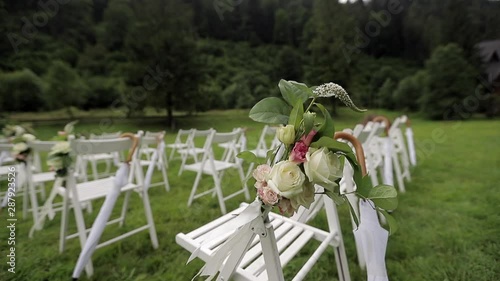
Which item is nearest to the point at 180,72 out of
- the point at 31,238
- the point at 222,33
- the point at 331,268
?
the point at 222,33

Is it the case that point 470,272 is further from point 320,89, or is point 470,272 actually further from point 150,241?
point 150,241

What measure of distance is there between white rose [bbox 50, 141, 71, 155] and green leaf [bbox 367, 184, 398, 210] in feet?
5.36

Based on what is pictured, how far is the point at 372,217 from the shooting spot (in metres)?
0.73

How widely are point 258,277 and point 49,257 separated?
1661 millimetres

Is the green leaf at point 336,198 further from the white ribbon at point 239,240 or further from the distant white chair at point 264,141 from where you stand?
the distant white chair at point 264,141

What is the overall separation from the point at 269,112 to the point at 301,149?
127 mm

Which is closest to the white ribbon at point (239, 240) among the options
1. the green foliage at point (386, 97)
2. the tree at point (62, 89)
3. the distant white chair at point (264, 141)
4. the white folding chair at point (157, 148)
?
the white folding chair at point (157, 148)

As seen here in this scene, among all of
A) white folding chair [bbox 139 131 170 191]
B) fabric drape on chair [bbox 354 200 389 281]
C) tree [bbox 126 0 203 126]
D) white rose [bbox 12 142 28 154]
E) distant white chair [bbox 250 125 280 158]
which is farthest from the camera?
tree [bbox 126 0 203 126]

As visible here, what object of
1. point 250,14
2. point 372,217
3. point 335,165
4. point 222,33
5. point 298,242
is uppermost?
point 250,14

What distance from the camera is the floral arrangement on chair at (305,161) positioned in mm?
513

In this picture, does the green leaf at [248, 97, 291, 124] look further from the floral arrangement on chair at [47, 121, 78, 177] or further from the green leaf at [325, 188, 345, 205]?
the floral arrangement on chair at [47, 121, 78, 177]

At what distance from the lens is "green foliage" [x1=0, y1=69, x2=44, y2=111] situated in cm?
1046

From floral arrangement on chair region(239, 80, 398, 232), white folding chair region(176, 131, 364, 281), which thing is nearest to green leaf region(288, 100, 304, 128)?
floral arrangement on chair region(239, 80, 398, 232)

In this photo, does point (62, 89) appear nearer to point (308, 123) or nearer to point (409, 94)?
point (308, 123)
